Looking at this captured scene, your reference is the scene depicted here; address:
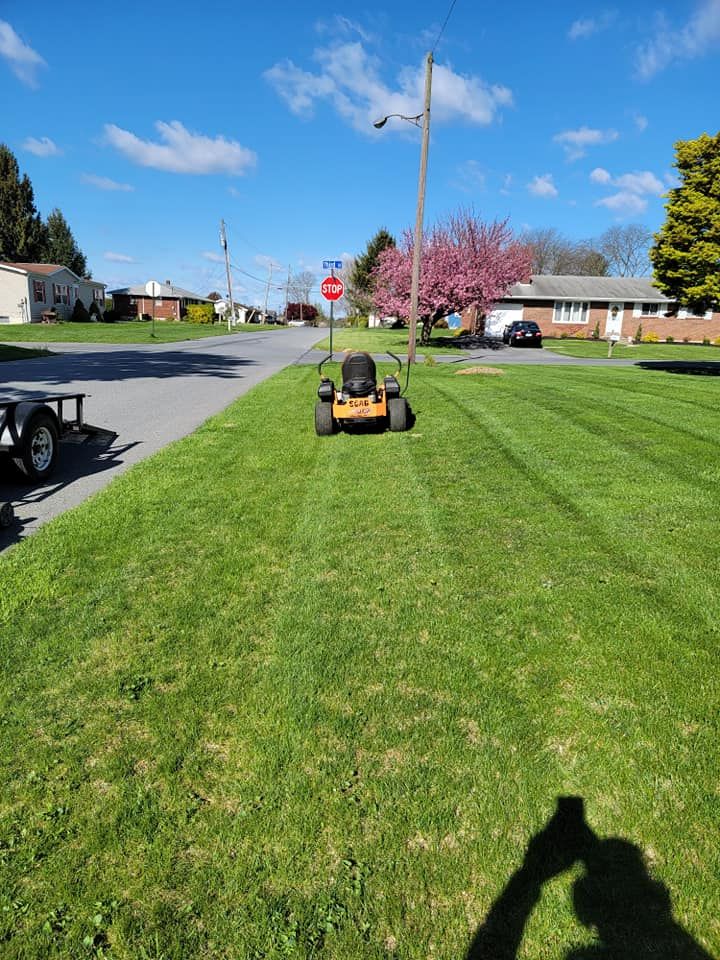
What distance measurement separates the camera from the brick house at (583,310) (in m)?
45.8

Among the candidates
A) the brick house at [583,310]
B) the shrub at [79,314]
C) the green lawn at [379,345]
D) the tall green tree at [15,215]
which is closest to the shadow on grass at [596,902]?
the green lawn at [379,345]

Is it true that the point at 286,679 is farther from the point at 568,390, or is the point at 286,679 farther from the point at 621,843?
the point at 568,390

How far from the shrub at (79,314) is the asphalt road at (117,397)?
27.2m

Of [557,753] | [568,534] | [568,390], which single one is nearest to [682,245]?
[568,390]

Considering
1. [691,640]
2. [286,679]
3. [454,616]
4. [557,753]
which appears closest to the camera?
[557,753]

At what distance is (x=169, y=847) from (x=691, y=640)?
290 centimetres

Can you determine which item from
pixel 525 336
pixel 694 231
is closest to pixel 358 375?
pixel 694 231

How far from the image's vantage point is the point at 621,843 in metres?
2.24

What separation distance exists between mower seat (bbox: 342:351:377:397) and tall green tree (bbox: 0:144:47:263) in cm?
6089

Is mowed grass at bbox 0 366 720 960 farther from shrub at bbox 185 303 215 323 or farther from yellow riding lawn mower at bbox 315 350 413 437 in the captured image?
shrub at bbox 185 303 215 323

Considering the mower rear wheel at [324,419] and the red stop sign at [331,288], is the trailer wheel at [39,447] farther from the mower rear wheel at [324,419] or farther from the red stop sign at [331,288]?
the red stop sign at [331,288]

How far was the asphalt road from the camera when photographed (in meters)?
6.38

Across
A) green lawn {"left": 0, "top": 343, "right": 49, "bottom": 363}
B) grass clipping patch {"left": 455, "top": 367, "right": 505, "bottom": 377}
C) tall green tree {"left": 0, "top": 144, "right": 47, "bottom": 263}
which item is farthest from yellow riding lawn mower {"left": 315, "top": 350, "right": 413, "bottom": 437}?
tall green tree {"left": 0, "top": 144, "right": 47, "bottom": 263}

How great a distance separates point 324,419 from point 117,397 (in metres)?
6.05
